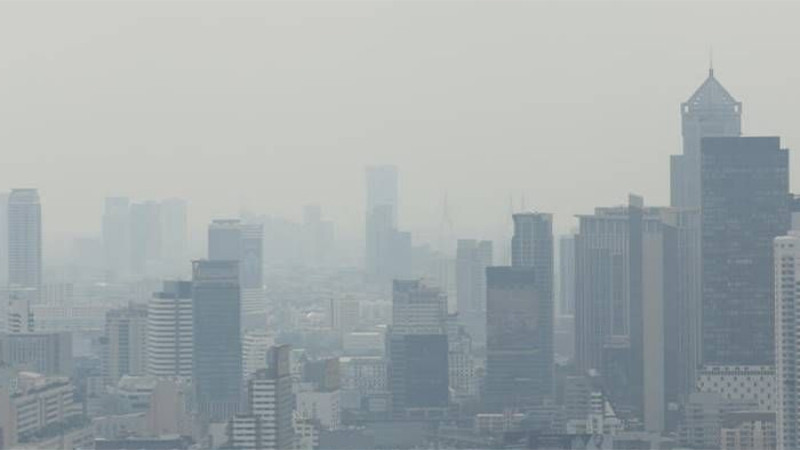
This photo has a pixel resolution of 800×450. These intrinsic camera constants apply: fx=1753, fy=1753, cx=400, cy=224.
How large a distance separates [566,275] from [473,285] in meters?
0.90

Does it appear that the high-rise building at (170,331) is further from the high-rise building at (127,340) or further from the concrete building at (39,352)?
the concrete building at (39,352)

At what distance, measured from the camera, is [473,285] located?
1456 centimetres

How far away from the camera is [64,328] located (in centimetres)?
1477

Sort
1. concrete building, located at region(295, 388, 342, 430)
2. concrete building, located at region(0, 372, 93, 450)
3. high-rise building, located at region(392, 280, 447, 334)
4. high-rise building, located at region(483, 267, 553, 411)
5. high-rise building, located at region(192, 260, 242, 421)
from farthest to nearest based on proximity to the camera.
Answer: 1. high-rise building, located at region(392, 280, 447, 334)
2. high-rise building, located at region(483, 267, 553, 411)
3. high-rise building, located at region(192, 260, 242, 421)
4. concrete building, located at region(295, 388, 342, 430)
5. concrete building, located at region(0, 372, 93, 450)

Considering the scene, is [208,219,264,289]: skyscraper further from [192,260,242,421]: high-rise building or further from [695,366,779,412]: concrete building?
[695,366,779,412]: concrete building

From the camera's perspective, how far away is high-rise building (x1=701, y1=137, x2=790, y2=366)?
1289 cm

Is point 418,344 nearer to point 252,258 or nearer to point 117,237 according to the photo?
point 252,258

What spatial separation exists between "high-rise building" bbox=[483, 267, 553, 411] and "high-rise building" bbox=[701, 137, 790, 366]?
52.0 inches

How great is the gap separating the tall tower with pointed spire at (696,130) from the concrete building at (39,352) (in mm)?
5130

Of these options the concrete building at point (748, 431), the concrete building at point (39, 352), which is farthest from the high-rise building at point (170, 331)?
the concrete building at point (748, 431)

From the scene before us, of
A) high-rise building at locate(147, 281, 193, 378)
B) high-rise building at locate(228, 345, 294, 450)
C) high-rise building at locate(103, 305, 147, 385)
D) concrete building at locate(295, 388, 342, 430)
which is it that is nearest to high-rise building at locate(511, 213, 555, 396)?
concrete building at locate(295, 388, 342, 430)

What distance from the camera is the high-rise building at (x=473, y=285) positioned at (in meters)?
14.0

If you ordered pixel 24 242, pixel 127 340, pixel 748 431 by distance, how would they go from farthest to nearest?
pixel 24 242 < pixel 127 340 < pixel 748 431

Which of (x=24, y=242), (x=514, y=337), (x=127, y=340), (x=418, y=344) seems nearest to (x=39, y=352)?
(x=127, y=340)
